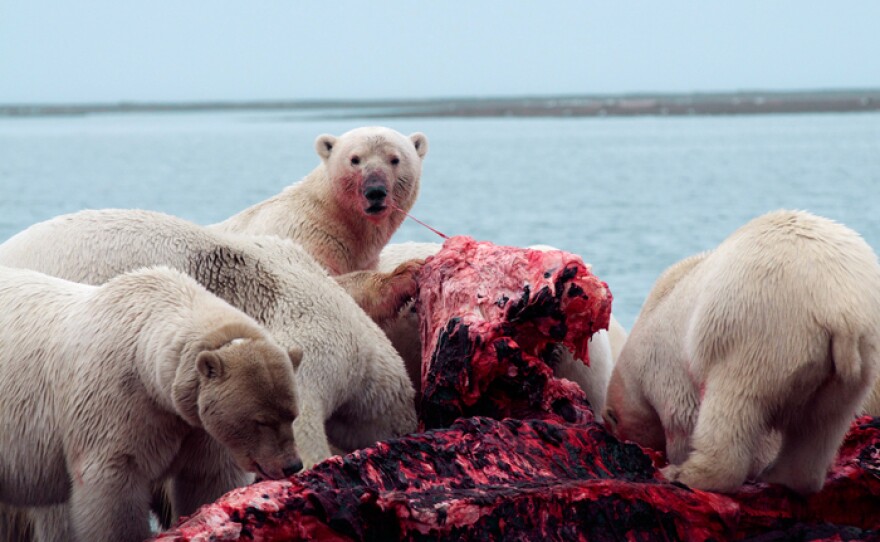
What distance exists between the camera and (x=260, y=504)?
3.26 meters

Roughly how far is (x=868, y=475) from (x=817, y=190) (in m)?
34.5

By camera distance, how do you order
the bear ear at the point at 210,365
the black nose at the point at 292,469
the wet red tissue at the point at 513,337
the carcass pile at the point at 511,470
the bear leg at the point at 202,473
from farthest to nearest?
the wet red tissue at the point at 513,337 < the bear leg at the point at 202,473 < the black nose at the point at 292,469 < the bear ear at the point at 210,365 < the carcass pile at the point at 511,470

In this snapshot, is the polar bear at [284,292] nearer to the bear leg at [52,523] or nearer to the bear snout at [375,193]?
the bear leg at [52,523]

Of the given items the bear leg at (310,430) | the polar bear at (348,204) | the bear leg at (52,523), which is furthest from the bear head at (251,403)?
the polar bear at (348,204)

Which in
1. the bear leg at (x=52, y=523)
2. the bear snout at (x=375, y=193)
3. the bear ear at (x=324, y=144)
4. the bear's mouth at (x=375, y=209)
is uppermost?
the bear ear at (x=324, y=144)

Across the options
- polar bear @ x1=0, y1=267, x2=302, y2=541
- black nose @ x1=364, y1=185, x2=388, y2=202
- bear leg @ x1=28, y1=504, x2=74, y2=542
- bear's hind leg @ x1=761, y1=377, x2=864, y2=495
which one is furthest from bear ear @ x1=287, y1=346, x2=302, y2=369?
black nose @ x1=364, y1=185, x2=388, y2=202

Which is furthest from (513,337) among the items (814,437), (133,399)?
(133,399)

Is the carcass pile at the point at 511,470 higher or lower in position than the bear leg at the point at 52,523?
higher

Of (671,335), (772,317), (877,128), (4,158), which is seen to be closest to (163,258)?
(671,335)

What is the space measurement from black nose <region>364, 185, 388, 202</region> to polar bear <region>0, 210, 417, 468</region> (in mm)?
1503

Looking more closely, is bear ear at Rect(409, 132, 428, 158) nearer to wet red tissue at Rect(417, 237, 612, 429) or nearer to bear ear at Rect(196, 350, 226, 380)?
wet red tissue at Rect(417, 237, 612, 429)

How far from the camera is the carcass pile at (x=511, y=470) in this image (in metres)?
3.28

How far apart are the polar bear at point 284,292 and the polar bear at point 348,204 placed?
60.1 inches

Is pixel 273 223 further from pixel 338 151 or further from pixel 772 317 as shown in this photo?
pixel 772 317
